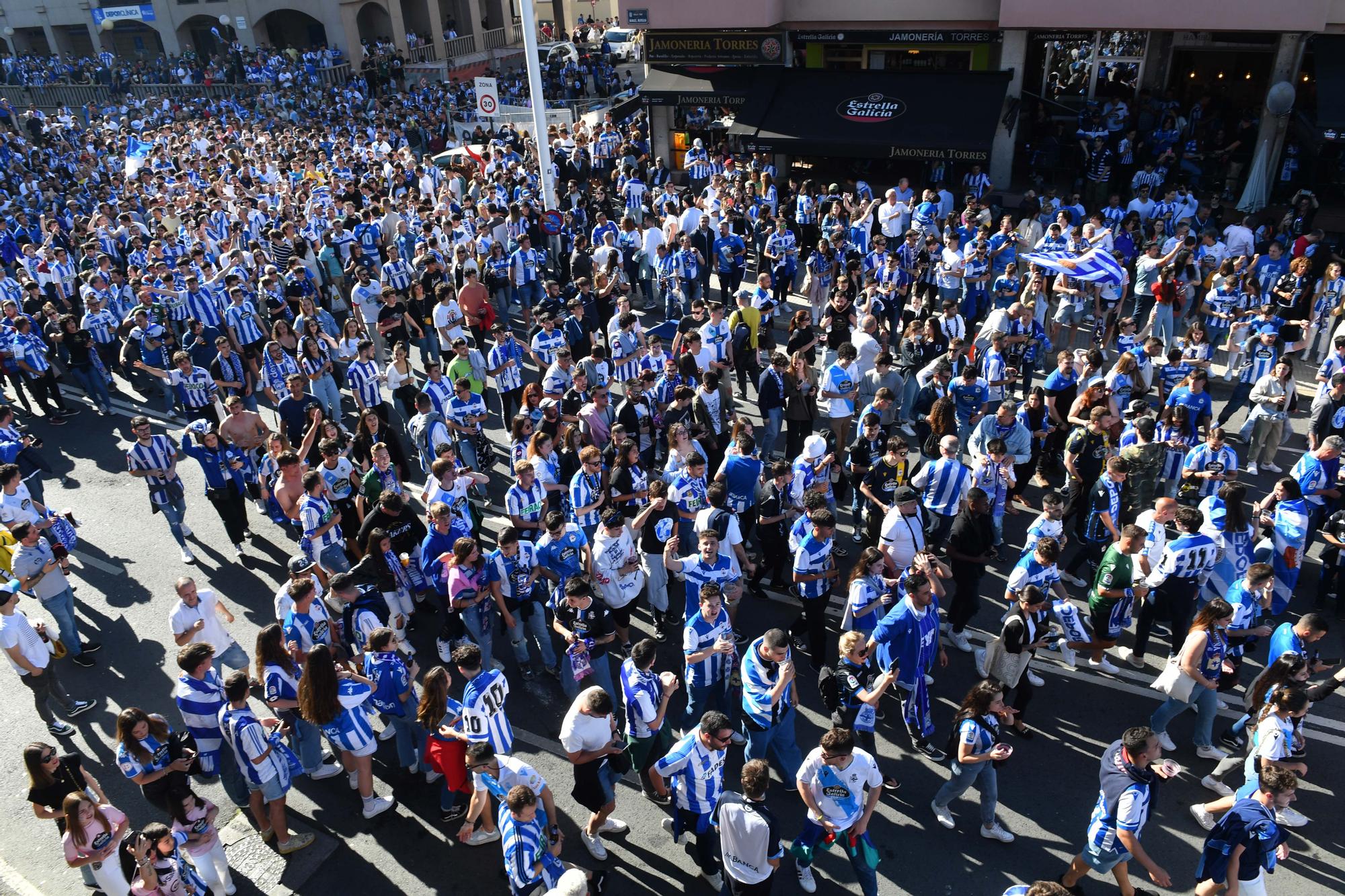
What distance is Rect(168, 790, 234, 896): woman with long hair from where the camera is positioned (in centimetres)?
578

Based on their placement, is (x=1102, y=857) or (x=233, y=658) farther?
(x=233, y=658)

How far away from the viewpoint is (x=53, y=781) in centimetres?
592

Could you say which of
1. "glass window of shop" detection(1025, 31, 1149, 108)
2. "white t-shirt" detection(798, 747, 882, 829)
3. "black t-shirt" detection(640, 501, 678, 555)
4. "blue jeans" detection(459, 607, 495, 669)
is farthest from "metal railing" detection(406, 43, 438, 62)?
"white t-shirt" detection(798, 747, 882, 829)

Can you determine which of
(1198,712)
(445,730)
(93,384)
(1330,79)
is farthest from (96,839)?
(1330,79)

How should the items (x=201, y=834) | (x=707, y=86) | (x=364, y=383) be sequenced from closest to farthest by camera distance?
1. (x=201, y=834)
2. (x=364, y=383)
3. (x=707, y=86)

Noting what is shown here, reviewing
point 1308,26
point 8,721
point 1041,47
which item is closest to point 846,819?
point 8,721

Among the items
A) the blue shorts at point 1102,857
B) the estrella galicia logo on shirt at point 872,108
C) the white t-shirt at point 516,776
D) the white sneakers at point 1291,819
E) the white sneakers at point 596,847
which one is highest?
the estrella galicia logo on shirt at point 872,108

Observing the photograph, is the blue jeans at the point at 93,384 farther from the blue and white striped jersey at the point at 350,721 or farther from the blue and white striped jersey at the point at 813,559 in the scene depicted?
the blue and white striped jersey at the point at 813,559

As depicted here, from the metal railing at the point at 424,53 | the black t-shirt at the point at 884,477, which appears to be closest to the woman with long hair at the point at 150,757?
the black t-shirt at the point at 884,477

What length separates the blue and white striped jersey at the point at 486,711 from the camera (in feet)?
19.8

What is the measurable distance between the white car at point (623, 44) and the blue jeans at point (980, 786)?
37873 mm

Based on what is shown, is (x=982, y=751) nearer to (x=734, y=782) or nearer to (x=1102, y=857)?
(x=1102, y=857)

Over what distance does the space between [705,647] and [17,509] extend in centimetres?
678

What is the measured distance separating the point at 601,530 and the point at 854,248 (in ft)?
33.3
